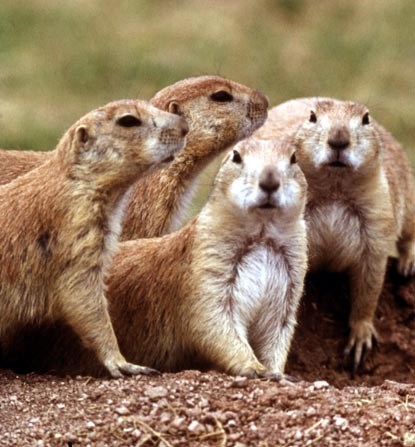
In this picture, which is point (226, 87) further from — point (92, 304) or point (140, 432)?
point (140, 432)

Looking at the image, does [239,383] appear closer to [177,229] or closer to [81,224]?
[81,224]

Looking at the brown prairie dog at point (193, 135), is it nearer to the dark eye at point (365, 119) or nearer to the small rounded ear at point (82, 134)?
the dark eye at point (365, 119)

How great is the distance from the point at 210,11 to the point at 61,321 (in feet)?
30.3

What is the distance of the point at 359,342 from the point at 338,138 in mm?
1514

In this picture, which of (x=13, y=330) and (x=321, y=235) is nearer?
(x=13, y=330)

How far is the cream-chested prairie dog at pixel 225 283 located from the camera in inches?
281

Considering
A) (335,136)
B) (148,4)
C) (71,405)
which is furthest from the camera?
(148,4)

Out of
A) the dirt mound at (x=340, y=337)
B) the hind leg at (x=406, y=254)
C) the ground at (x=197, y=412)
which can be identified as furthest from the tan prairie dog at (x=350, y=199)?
the ground at (x=197, y=412)

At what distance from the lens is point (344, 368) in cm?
865

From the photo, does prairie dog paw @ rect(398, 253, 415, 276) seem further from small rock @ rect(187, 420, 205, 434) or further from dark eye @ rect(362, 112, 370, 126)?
small rock @ rect(187, 420, 205, 434)

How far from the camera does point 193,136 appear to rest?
8234 millimetres

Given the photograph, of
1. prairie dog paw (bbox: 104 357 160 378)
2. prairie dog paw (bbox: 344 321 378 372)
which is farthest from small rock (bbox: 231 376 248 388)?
prairie dog paw (bbox: 344 321 378 372)

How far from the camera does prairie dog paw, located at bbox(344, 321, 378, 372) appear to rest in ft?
28.3

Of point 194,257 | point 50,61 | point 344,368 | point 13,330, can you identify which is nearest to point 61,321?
point 13,330
